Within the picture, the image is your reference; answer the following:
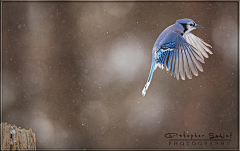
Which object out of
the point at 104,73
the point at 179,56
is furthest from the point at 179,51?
the point at 104,73

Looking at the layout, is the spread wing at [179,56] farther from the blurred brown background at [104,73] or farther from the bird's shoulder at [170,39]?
the blurred brown background at [104,73]

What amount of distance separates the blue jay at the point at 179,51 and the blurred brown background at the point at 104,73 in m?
0.13

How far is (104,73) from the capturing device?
3.99ft

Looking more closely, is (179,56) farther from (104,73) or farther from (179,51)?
(104,73)

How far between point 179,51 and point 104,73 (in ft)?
1.63

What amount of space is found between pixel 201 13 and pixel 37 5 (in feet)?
3.40

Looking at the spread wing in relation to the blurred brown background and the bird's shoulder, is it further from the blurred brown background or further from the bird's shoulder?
the blurred brown background

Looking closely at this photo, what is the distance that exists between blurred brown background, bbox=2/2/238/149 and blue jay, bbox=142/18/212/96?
13 cm

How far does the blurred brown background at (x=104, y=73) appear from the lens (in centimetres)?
120

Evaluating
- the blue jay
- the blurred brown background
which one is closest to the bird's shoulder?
the blue jay

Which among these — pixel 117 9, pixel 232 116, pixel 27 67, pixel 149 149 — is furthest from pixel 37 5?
pixel 232 116

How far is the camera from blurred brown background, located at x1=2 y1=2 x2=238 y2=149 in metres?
1.20

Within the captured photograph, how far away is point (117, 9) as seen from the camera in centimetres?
120

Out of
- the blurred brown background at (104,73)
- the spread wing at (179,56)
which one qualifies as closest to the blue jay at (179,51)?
the spread wing at (179,56)
